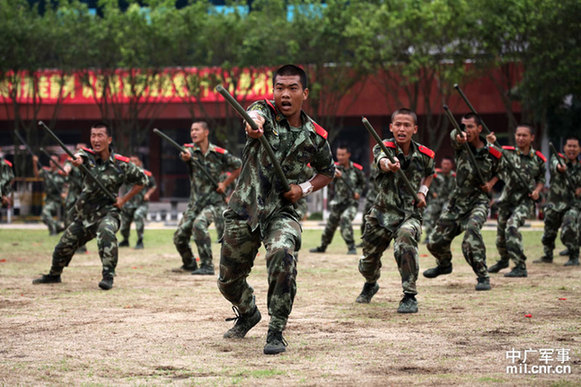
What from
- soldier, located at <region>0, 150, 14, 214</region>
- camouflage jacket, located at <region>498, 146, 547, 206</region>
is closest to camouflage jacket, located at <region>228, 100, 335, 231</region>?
camouflage jacket, located at <region>498, 146, 547, 206</region>

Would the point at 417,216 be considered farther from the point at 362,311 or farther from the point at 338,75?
the point at 338,75

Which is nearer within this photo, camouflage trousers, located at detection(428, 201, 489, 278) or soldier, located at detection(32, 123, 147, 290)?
camouflage trousers, located at detection(428, 201, 489, 278)

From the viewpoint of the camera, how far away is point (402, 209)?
29.7ft

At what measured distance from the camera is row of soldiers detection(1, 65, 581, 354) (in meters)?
6.73

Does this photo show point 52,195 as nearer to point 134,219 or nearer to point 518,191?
point 134,219

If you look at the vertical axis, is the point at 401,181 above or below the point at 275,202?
above

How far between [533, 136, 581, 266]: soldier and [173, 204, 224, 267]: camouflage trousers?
5416 mm

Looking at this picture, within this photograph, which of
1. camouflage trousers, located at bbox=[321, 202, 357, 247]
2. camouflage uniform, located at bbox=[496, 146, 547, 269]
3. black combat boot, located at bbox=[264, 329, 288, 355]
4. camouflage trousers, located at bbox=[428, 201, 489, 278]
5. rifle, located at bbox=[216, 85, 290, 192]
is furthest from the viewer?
camouflage trousers, located at bbox=[321, 202, 357, 247]

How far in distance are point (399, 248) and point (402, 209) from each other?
0.46 m

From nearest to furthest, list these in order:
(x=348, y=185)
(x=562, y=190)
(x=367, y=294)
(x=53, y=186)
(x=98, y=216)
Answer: (x=367, y=294), (x=98, y=216), (x=562, y=190), (x=348, y=185), (x=53, y=186)

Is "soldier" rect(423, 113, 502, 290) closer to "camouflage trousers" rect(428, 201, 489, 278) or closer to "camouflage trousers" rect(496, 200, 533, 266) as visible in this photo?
"camouflage trousers" rect(428, 201, 489, 278)

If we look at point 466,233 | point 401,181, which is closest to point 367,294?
point 401,181

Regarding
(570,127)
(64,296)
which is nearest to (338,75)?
(570,127)

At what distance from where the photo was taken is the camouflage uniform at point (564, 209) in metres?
13.8
